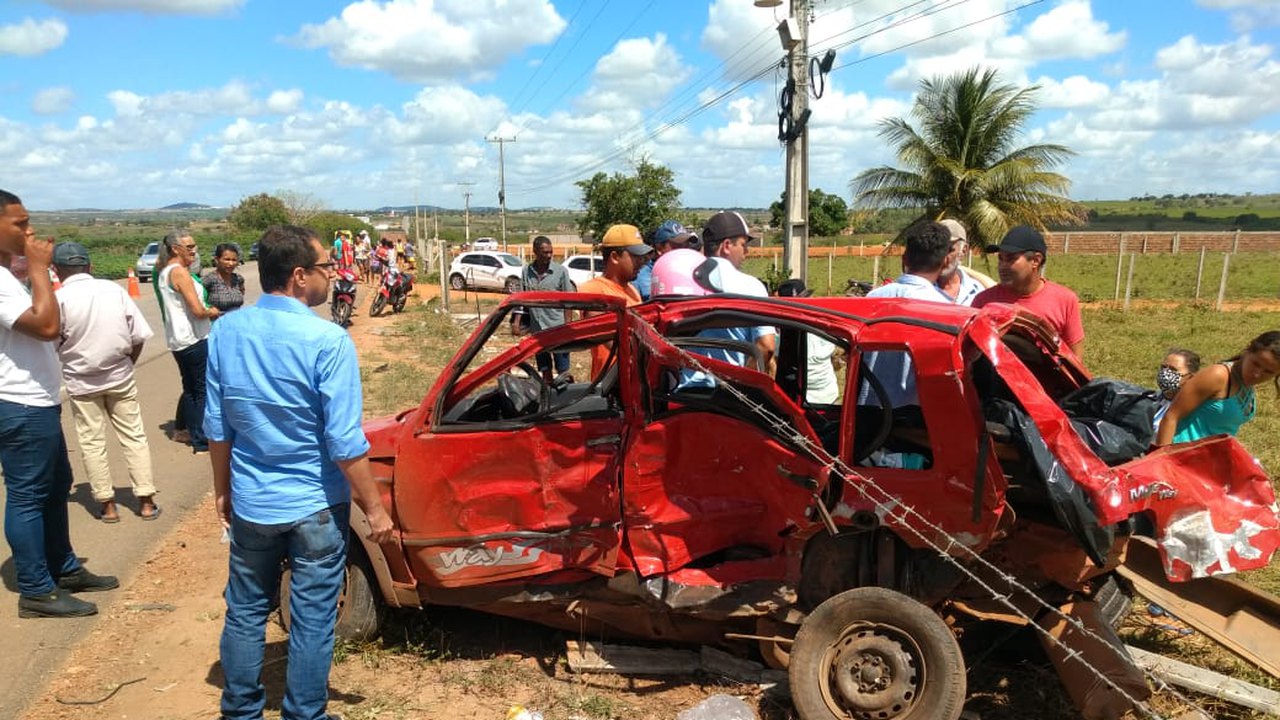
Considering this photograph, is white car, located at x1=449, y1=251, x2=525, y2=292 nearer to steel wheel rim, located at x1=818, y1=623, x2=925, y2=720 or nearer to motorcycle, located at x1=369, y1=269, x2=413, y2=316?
motorcycle, located at x1=369, y1=269, x2=413, y2=316

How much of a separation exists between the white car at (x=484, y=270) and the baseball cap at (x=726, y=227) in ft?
80.8

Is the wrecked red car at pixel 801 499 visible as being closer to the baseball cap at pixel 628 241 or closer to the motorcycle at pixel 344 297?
the baseball cap at pixel 628 241

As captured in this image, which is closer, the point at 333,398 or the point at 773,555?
the point at 333,398

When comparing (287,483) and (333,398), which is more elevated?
(333,398)

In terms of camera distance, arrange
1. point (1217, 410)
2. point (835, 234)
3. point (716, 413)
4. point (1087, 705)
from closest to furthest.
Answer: point (1087, 705) < point (716, 413) < point (1217, 410) < point (835, 234)

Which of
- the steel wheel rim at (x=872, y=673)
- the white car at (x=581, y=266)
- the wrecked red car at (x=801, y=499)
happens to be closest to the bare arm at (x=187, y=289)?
the wrecked red car at (x=801, y=499)

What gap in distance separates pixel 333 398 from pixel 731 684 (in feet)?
6.93

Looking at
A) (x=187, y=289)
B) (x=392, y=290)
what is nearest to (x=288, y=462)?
(x=187, y=289)

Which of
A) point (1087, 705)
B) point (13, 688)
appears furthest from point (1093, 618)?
point (13, 688)

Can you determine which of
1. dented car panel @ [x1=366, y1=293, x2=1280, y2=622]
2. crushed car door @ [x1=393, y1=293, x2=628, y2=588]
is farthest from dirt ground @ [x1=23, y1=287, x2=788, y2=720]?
crushed car door @ [x1=393, y1=293, x2=628, y2=588]

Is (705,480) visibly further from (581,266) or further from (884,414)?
(581,266)

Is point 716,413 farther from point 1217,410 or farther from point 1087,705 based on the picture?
point 1217,410

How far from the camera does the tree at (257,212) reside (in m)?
83.4

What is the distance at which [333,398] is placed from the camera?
281 centimetres
